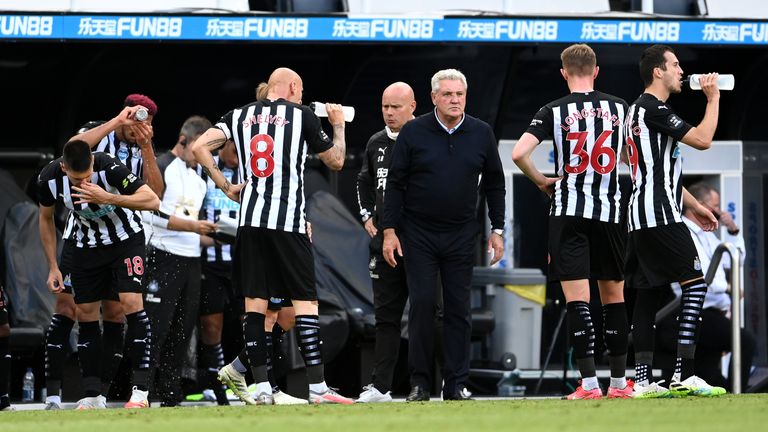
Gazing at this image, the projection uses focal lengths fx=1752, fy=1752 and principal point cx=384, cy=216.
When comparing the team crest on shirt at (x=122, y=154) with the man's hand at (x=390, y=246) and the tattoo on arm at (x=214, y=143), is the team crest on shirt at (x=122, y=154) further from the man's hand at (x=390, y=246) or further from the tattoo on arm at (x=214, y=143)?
the man's hand at (x=390, y=246)

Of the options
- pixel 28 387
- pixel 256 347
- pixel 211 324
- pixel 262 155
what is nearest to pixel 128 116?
pixel 262 155

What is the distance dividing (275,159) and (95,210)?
3.91 ft

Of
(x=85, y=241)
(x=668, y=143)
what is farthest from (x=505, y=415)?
(x=85, y=241)

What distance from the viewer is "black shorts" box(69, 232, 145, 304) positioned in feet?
32.6

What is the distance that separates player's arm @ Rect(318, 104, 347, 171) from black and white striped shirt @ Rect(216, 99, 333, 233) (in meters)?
0.04

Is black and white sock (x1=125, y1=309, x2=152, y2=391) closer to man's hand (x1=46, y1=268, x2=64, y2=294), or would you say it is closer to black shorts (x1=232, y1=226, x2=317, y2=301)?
man's hand (x1=46, y1=268, x2=64, y2=294)

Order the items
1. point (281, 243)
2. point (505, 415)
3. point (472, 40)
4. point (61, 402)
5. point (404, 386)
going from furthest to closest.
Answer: point (404, 386)
point (472, 40)
point (61, 402)
point (281, 243)
point (505, 415)

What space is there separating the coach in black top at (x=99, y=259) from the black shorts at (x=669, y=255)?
9.41ft

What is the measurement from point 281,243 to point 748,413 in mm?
2811

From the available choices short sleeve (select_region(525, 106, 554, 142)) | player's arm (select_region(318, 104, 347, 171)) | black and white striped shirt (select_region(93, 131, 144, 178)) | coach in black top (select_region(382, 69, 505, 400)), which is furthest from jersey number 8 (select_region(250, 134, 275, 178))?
short sleeve (select_region(525, 106, 554, 142))

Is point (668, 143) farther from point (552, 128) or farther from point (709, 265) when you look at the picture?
point (709, 265)

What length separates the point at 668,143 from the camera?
9484 mm

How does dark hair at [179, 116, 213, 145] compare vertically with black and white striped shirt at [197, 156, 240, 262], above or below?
above

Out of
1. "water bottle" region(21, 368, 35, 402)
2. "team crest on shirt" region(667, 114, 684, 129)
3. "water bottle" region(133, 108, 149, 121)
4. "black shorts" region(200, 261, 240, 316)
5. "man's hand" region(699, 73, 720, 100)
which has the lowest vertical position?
"water bottle" region(21, 368, 35, 402)
